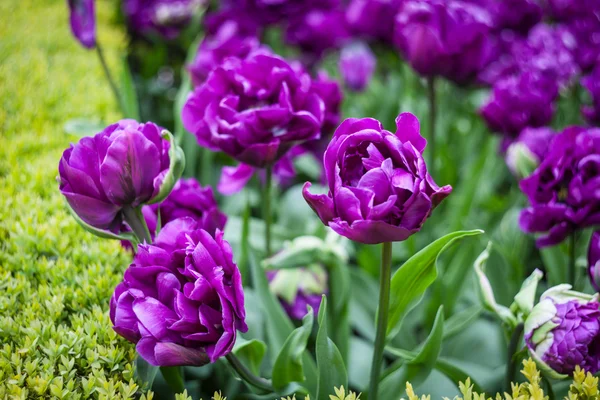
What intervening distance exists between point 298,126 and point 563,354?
54 cm

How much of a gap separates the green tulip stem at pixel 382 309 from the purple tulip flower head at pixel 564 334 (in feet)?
0.69

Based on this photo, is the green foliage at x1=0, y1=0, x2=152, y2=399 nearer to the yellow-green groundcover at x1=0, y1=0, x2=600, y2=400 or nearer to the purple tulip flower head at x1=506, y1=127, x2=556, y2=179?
the yellow-green groundcover at x1=0, y1=0, x2=600, y2=400

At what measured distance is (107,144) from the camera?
802 mm

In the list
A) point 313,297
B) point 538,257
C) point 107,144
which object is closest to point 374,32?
point 538,257

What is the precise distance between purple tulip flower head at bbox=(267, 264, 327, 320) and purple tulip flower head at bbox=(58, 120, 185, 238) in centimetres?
47

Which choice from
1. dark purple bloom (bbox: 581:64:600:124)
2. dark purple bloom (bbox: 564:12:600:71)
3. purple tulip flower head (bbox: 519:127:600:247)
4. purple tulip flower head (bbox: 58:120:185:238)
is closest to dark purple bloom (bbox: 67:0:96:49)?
purple tulip flower head (bbox: 58:120:185:238)

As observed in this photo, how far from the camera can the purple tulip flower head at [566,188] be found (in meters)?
1.00

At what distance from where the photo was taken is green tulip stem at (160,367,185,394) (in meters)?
0.90

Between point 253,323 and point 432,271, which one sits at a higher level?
point 432,271

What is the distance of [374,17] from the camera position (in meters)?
1.96

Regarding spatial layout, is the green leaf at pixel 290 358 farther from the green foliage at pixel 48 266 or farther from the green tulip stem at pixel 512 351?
the green tulip stem at pixel 512 351

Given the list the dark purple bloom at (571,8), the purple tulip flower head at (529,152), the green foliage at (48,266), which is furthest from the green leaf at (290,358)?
the dark purple bloom at (571,8)

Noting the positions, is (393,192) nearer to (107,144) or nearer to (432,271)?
(432,271)

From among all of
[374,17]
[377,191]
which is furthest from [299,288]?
[374,17]
